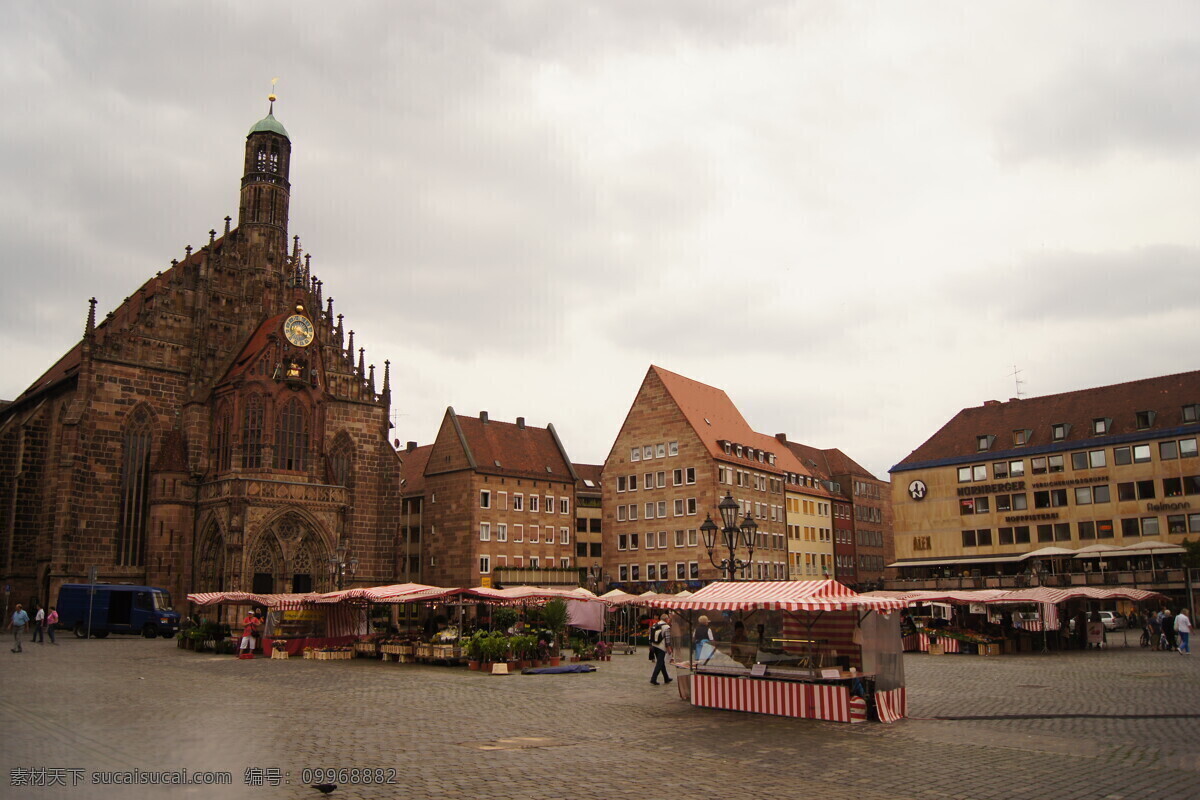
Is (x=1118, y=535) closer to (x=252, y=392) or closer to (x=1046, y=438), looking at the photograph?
(x=1046, y=438)

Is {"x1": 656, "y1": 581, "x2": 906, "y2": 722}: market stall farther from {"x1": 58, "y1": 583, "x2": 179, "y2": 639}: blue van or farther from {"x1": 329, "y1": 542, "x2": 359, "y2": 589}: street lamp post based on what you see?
{"x1": 58, "y1": 583, "x2": 179, "y2": 639}: blue van

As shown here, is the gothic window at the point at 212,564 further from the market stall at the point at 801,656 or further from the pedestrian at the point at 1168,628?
the pedestrian at the point at 1168,628

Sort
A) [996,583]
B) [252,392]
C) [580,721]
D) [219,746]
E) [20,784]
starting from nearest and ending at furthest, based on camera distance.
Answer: [20,784] < [219,746] < [580,721] < [252,392] < [996,583]

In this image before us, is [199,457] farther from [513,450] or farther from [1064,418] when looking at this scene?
[1064,418]

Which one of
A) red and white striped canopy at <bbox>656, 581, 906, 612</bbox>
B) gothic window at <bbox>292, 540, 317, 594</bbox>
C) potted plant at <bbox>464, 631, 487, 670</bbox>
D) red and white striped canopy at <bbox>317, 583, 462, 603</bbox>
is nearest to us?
red and white striped canopy at <bbox>656, 581, 906, 612</bbox>

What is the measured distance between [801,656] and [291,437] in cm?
3806

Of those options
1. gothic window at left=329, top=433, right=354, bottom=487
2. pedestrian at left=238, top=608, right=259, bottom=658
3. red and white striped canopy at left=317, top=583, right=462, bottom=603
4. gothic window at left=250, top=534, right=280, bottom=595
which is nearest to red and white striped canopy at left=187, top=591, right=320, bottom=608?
pedestrian at left=238, top=608, right=259, bottom=658

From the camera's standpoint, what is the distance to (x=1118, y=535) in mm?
58344

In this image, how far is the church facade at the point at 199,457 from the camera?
46.8 metres

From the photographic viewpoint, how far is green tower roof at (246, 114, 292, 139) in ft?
198

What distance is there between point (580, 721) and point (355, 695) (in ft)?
20.8

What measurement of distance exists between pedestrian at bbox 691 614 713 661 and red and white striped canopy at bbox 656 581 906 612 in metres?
0.72

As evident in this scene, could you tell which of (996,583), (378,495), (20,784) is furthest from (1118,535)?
(20,784)

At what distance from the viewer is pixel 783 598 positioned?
1653 cm
